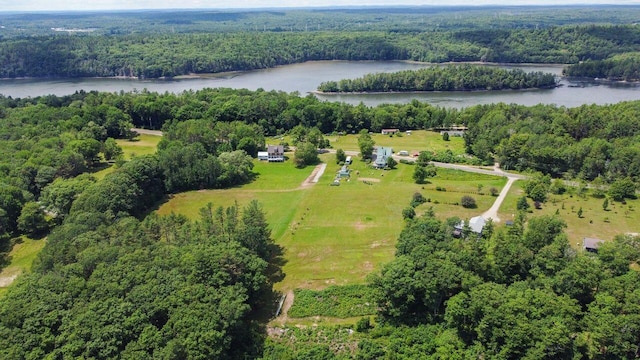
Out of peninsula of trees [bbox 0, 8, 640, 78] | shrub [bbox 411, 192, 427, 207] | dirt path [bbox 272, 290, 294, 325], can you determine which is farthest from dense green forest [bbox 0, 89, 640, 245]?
peninsula of trees [bbox 0, 8, 640, 78]

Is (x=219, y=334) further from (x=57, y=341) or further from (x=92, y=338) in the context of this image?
(x=57, y=341)

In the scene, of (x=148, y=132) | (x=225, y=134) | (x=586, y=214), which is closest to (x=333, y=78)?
(x=148, y=132)

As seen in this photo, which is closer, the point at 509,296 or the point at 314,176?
the point at 509,296

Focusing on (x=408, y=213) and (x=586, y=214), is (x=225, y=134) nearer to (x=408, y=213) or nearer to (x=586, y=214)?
(x=408, y=213)

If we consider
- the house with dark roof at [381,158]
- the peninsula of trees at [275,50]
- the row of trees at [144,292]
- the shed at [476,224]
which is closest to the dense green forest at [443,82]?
the peninsula of trees at [275,50]

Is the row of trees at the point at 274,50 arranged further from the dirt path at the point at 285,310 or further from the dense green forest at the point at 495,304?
the dense green forest at the point at 495,304

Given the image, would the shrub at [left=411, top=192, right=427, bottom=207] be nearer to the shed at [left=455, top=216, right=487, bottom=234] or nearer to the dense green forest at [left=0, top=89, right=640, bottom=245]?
the shed at [left=455, top=216, right=487, bottom=234]
